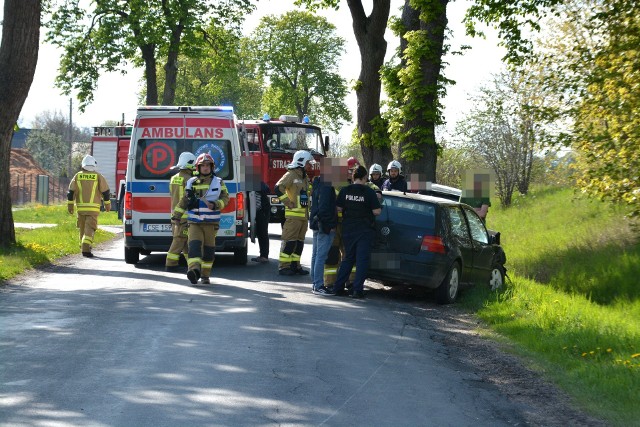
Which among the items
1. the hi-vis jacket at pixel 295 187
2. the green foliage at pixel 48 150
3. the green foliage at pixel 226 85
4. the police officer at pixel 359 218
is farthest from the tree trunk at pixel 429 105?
the green foliage at pixel 48 150

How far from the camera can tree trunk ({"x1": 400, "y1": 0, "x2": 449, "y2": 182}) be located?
68.5ft

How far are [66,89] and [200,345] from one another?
35.0m

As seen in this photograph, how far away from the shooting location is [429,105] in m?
21.1

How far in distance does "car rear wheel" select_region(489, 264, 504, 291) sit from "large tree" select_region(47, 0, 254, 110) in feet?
82.3

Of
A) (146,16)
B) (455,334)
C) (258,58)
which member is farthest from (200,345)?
(258,58)

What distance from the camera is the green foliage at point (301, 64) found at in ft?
293

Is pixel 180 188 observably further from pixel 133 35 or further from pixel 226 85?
pixel 226 85

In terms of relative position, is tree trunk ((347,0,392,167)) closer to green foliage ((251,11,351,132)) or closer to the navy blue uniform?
the navy blue uniform

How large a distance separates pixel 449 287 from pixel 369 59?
447 inches

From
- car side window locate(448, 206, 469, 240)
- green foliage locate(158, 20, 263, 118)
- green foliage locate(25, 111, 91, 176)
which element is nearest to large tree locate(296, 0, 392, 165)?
car side window locate(448, 206, 469, 240)

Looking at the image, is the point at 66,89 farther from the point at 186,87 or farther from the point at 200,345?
the point at 186,87

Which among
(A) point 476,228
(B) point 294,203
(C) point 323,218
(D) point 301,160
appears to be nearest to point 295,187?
(B) point 294,203

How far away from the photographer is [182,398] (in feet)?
22.7

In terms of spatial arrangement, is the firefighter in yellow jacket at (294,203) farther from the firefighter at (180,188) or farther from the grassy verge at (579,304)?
the grassy verge at (579,304)
